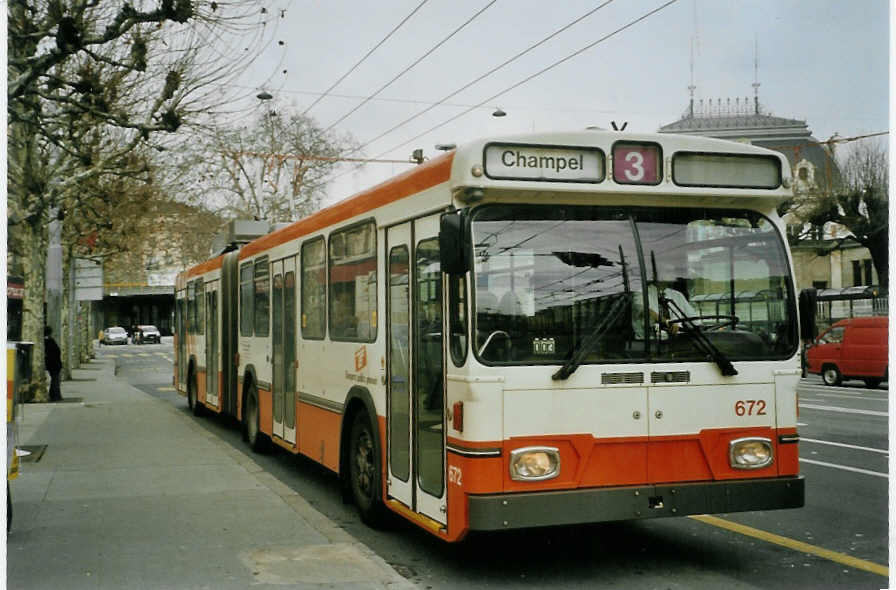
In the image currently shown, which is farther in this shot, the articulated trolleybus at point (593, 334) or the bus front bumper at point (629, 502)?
the articulated trolleybus at point (593, 334)

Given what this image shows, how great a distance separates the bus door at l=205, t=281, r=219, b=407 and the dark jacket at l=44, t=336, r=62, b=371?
28.3 ft

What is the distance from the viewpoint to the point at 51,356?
79.6ft

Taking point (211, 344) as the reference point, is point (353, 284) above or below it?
above

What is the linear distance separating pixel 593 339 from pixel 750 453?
4.37ft

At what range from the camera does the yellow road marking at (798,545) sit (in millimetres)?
6875

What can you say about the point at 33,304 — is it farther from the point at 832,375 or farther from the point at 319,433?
the point at 832,375

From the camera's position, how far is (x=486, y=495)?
19.9 feet

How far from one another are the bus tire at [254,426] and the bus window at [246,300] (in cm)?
82

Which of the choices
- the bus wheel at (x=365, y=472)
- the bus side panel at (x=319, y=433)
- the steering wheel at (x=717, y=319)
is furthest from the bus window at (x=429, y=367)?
the bus side panel at (x=319, y=433)

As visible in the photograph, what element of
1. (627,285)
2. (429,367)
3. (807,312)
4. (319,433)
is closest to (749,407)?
(807,312)

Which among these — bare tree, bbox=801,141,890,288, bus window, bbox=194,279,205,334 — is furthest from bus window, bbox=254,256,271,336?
bare tree, bbox=801,141,890,288

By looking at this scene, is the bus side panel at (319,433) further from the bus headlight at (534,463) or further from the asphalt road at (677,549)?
the bus headlight at (534,463)

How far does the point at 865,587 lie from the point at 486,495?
2.49m

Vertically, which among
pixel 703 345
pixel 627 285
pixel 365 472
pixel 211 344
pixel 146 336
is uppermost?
pixel 627 285
